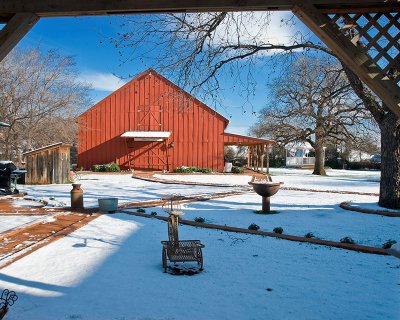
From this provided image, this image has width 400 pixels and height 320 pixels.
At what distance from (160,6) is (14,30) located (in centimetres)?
128

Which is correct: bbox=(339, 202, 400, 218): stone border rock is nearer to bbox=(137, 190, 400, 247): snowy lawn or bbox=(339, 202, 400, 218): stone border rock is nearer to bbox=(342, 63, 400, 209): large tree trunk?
bbox=(137, 190, 400, 247): snowy lawn

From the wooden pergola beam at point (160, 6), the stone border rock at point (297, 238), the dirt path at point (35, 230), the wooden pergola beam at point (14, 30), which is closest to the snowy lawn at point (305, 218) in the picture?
the stone border rock at point (297, 238)

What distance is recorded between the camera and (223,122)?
24.3m

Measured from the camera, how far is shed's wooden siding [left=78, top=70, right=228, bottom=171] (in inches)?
955

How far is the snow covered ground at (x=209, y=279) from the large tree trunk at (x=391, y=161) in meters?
2.30

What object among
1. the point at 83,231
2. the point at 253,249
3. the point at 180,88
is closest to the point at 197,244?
the point at 253,249

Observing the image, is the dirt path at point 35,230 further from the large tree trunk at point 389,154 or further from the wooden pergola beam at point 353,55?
the large tree trunk at point 389,154

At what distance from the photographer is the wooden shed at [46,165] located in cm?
1498

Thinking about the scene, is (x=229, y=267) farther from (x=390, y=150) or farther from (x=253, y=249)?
(x=390, y=150)

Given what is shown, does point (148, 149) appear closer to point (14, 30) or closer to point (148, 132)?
point (148, 132)

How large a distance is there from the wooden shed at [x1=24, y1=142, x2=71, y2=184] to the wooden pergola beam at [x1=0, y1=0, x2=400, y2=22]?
41.2 feet

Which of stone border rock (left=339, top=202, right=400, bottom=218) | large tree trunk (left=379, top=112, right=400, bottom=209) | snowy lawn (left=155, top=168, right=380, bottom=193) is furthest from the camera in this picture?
snowy lawn (left=155, top=168, right=380, bottom=193)

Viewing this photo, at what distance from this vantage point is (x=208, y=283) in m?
4.29

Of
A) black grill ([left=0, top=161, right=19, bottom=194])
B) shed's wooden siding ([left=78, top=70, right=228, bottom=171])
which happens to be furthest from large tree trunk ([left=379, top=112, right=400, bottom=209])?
shed's wooden siding ([left=78, top=70, right=228, bottom=171])
